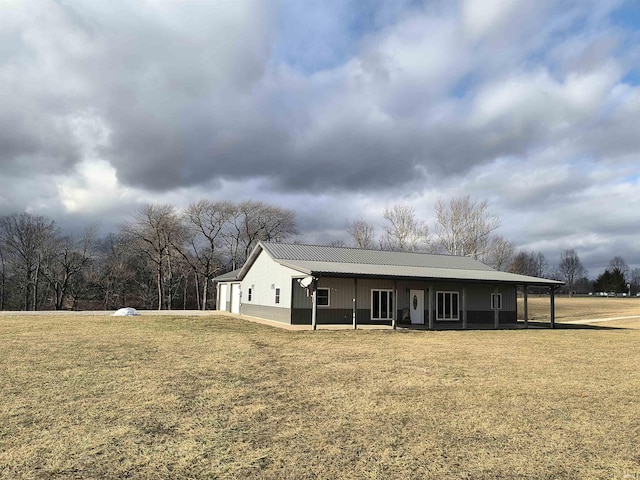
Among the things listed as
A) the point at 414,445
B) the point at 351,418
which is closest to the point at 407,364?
the point at 351,418

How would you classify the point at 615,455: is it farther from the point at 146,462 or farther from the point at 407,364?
the point at 407,364

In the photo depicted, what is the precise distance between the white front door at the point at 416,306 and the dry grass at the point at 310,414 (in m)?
11.3

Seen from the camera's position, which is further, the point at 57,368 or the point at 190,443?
the point at 57,368

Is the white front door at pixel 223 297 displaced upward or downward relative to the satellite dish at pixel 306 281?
downward

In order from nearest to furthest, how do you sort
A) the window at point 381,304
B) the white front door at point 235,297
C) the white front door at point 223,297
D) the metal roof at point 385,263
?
the metal roof at point 385,263 < the window at point 381,304 < the white front door at point 235,297 < the white front door at point 223,297

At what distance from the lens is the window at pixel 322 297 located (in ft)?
73.7

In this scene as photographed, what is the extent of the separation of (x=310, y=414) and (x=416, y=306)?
1884 centimetres

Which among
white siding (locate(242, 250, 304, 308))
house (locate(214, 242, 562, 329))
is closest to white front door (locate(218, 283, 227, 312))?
house (locate(214, 242, 562, 329))

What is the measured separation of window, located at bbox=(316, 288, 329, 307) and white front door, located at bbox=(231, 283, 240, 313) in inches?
410

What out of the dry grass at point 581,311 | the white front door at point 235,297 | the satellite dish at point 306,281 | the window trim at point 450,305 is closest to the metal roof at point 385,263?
the satellite dish at point 306,281

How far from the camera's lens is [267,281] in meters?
25.6

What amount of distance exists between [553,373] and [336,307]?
43.2ft

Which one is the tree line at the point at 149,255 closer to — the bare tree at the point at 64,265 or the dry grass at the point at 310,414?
the bare tree at the point at 64,265

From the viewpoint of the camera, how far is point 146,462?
15.3 ft
